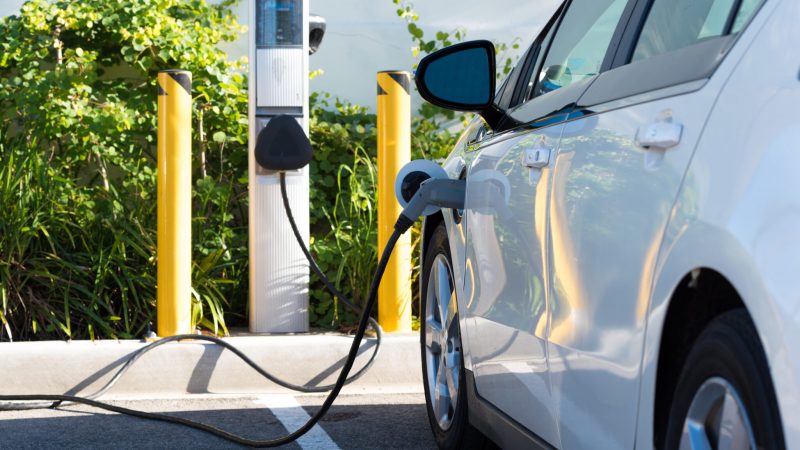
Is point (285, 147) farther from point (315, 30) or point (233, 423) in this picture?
point (233, 423)

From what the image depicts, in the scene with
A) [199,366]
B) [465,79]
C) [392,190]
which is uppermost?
[465,79]

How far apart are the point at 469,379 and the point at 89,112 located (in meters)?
3.98

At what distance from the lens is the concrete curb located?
213 inches

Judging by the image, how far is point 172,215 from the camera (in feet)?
19.2

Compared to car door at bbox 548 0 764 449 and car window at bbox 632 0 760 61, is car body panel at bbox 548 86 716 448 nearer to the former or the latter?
car door at bbox 548 0 764 449

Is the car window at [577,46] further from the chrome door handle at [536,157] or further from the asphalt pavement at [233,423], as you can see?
the asphalt pavement at [233,423]

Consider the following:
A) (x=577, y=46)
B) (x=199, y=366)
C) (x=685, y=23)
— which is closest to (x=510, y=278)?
(x=577, y=46)

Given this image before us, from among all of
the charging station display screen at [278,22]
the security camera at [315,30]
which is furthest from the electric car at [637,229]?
the security camera at [315,30]

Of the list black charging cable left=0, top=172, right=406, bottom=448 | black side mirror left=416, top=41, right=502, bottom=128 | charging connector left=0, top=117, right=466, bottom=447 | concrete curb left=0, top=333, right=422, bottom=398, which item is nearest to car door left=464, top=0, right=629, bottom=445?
black side mirror left=416, top=41, right=502, bottom=128

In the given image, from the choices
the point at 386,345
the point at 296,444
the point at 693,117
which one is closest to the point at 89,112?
the point at 386,345

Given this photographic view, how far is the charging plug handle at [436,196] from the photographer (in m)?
3.85

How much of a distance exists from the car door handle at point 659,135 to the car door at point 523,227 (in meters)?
0.56

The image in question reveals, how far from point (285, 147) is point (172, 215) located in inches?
25.5

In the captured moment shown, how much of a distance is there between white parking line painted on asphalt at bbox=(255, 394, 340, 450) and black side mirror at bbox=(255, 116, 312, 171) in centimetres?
116
